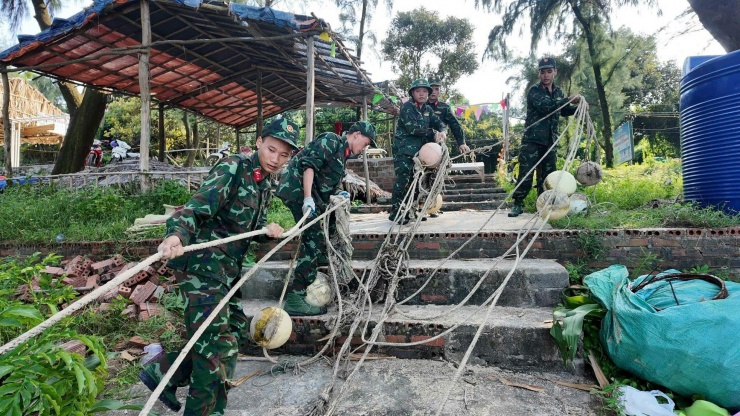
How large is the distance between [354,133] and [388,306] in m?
1.43

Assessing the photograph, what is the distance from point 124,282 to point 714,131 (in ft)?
17.5

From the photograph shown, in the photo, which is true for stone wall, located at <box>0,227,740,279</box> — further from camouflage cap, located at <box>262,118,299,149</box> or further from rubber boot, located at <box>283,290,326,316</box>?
camouflage cap, located at <box>262,118,299,149</box>

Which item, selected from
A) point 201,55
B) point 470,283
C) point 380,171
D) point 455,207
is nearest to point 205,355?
point 470,283

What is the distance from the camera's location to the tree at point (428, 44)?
18859 mm

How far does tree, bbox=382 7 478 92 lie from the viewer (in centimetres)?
1886

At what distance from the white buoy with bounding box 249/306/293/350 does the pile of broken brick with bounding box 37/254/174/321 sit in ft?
4.22

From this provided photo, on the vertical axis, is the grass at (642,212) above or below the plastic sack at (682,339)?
above

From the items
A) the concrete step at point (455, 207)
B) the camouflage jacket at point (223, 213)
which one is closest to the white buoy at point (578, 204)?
the concrete step at point (455, 207)

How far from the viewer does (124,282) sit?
3.79 meters

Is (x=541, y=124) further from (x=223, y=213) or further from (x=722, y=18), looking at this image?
(x=223, y=213)

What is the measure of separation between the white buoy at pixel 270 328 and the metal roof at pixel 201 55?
15.3ft

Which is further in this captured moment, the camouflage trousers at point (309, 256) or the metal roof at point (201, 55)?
the metal roof at point (201, 55)

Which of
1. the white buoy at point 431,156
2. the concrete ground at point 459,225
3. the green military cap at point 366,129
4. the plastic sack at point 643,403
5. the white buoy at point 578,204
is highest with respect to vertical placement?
the green military cap at point 366,129

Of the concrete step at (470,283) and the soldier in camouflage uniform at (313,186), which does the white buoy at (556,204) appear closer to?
the concrete step at (470,283)
